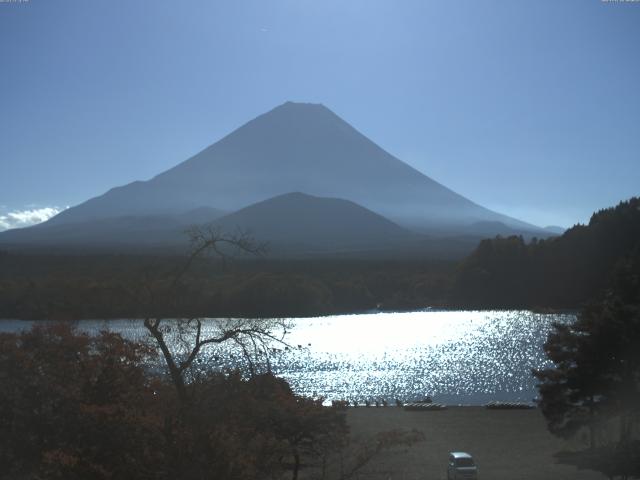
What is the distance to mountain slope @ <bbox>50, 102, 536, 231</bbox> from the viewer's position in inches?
6245

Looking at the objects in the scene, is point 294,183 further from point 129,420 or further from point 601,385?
point 129,420

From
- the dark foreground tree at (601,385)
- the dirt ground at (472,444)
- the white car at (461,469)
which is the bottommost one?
the dirt ground at (472,444)

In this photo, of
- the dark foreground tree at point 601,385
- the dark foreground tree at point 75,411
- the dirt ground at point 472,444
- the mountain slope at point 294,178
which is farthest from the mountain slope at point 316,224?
the dark foreground tree at point 75,411

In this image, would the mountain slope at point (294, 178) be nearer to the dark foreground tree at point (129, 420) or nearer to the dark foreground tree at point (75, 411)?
the dark foreground tree at point (129, 420)

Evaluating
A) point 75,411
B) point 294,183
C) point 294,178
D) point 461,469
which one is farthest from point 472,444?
point 294,178

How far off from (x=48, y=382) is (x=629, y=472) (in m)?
8.11

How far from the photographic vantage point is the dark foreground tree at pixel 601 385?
12125 millimetres

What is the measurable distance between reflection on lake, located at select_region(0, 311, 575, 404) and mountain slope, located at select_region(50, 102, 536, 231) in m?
108

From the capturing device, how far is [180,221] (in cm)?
12681

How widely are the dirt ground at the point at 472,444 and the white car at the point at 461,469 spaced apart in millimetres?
511

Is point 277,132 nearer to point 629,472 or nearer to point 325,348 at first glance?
point 325,348

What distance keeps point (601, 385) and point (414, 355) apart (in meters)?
19.9

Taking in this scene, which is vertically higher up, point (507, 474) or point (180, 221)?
point (180, 221)

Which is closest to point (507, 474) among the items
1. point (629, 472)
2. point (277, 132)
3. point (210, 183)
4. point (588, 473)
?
point (588, 473)
